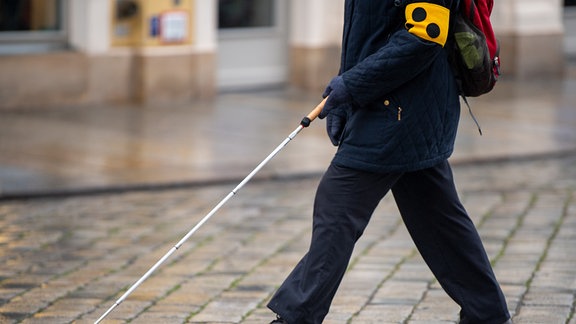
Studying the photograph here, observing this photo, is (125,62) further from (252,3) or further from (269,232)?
(269,232)

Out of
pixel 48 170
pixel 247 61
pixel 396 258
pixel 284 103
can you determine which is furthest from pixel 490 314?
pixel 247 61

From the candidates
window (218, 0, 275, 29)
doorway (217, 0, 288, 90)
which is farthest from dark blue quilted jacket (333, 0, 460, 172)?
window (218, 0, 275, 29)

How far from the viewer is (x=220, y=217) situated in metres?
7.94

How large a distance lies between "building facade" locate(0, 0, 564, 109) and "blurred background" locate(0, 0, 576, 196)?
15mm

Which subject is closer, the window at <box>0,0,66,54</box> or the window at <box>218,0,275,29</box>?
the window at <box>0,0,66,54</box>

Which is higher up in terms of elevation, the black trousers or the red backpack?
the red backpack

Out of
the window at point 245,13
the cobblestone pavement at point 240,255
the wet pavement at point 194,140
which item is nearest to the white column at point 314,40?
the window at point 245,13

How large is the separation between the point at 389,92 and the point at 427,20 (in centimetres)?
30

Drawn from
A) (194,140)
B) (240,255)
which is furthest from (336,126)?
(194,140)

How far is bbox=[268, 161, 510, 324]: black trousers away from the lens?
4359 millimetres

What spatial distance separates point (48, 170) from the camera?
31.7 feet

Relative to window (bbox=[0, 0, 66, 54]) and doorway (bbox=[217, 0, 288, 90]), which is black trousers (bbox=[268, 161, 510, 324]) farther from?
doorway (bbox=[217, 0, 288, 90])

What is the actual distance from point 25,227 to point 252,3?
913 cm

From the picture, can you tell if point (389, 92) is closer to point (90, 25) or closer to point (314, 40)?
point (90, 25)
